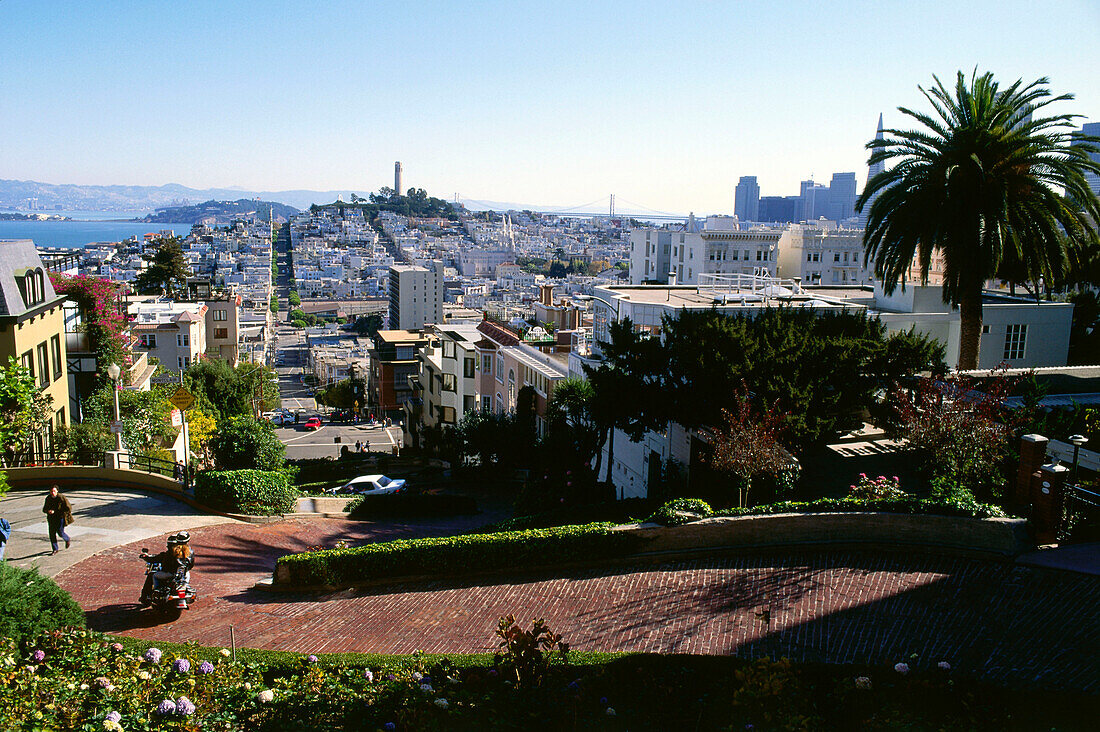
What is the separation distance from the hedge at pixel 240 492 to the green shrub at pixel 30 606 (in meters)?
9.81

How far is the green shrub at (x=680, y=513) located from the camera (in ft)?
45.3

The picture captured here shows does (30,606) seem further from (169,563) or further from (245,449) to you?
(245,449)

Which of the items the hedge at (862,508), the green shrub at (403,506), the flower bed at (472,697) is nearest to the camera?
the flower bed at (472,697)

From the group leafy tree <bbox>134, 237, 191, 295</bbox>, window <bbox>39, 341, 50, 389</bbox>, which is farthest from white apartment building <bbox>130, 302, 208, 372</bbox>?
window <bbox>39, 341, 50, 389</bbox>

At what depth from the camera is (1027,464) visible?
12891 millimetres

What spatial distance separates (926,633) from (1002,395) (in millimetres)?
6797

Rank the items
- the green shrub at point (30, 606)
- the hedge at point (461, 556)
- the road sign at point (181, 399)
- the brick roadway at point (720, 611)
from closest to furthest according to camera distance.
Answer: the green shrub at point (30, 606) → the brick roadway at point (720, 611) → the hedge at point (461, 556) → the road sign at point (181, 399)

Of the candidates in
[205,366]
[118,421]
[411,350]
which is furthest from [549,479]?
[411,350]

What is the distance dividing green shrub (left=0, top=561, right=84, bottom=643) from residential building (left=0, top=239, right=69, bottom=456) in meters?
16.3

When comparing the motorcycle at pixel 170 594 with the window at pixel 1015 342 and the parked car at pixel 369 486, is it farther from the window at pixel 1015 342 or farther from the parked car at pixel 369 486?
the window at pixel 1015 342

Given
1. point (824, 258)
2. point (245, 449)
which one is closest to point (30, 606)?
point (245, 449)

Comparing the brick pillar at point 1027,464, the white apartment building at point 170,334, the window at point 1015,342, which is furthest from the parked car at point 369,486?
the white apartment building at point 170,334

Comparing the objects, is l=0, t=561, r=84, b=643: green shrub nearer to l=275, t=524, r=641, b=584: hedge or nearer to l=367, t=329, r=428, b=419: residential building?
l=275, t=524, r=641, b=584: hedge

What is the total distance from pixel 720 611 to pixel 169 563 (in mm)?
7714
